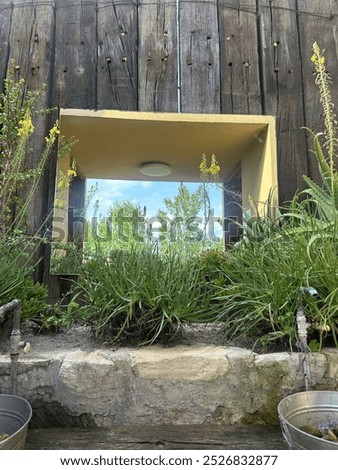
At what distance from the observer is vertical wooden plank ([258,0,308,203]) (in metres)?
2.16

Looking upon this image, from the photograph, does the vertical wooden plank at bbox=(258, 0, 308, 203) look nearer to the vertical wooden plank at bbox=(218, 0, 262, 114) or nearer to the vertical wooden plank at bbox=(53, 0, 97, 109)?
the vertical wooden plank at bbox=(218, 0, 262, 114)

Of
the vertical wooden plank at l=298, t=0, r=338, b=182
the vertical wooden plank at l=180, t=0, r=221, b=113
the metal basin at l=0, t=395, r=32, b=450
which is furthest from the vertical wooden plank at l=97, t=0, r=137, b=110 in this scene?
the metal basin at l=0, t=395, r=32, b=450

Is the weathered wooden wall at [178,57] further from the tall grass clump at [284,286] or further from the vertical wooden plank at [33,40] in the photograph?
the tall grass clump at [284,286]

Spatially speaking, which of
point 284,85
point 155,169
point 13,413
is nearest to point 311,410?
point 13,413

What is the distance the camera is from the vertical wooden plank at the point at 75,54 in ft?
7.02

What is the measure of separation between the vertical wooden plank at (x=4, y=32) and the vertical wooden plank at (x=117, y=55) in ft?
1.67

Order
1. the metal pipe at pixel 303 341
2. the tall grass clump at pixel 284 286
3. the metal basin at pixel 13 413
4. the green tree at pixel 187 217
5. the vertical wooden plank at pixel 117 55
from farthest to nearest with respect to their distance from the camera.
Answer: the vertical wooden plank at pixel 117 55 → the green tree at pixel 187 217 → the tall grass clump at pixel 284 286 → the metal pipe at pixel 303 341 → the metal basin at pixel 13 413

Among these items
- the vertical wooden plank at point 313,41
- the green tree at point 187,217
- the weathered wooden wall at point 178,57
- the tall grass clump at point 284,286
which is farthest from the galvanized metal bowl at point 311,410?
the vertical wooden plank at point 313,41

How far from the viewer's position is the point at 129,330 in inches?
52.4

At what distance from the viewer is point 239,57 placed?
2234 mm

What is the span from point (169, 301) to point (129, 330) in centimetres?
17
